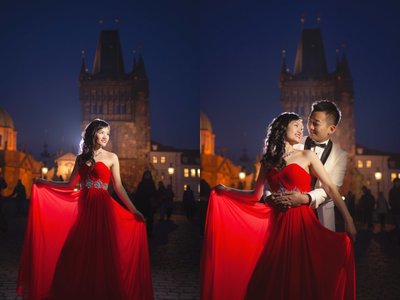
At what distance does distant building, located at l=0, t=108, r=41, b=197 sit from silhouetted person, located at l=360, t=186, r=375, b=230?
5.13 metres

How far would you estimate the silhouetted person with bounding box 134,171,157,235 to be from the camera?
28.8 ft

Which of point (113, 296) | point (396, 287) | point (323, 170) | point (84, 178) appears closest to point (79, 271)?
point (113, 296)

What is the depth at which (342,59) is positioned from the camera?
8.27 meters

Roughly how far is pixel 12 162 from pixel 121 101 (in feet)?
7.12

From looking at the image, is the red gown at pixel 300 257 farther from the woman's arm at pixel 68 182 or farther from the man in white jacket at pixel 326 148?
the woman's arm at pixel 68 182

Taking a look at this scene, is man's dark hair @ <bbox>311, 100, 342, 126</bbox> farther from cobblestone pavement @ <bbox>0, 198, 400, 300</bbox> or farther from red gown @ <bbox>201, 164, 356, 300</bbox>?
cobblestone pavement @ <bbox>0, 198, 400, 300</bbox>

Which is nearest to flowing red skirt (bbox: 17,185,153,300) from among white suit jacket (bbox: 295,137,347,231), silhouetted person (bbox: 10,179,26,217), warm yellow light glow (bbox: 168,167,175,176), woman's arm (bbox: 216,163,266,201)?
woman's arm (bbox: 216,163,266,201)

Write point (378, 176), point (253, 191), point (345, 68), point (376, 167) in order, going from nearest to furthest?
point (253, 191) < point (376, 167) < point (378, 176) < point (345, 68)

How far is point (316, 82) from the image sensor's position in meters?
8.07

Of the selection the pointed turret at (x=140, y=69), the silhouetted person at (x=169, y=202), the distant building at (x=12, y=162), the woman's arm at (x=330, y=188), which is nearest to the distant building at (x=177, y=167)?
the silhouetted person at (x=169, y=202)

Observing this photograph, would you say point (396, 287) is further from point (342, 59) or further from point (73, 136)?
point (73, 136)

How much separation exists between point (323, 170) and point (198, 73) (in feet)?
16.2

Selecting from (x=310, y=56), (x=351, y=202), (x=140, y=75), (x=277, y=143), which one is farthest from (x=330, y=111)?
(x=140, y=75)

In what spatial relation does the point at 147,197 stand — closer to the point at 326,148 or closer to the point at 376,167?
the point at 376,167
